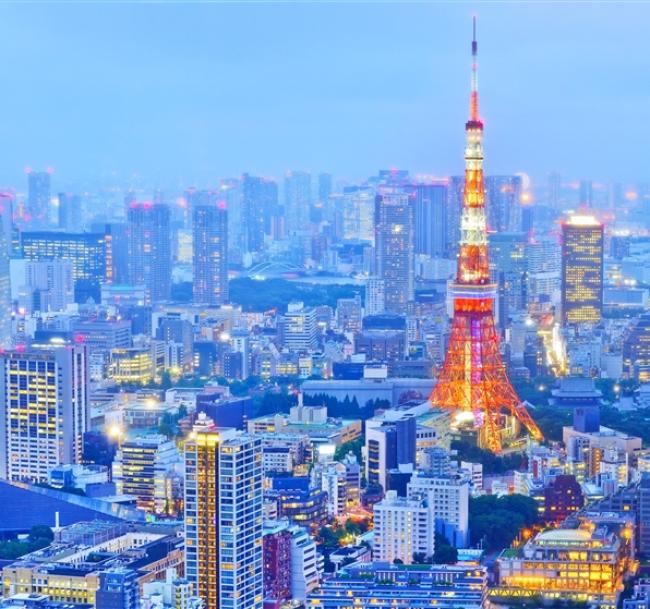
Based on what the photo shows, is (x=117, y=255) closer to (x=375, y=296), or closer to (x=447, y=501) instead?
(x=375, y=296)

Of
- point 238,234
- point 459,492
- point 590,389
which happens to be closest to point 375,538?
point 459,492

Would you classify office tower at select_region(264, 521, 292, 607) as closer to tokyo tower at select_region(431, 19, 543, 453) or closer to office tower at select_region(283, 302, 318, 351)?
tokyo tower at select_region(431, 19, 543, 453)

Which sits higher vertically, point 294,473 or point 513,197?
point 513,197

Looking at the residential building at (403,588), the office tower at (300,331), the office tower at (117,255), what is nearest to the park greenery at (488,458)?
the residential building at (403,588)

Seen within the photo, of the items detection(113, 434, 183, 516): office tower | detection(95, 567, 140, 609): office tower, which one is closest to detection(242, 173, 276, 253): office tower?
detection(113, 434, 183, 516): office tower

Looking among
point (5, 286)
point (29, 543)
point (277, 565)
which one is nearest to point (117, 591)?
point (277, 565)

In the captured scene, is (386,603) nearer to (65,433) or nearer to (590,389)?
(65,433)
